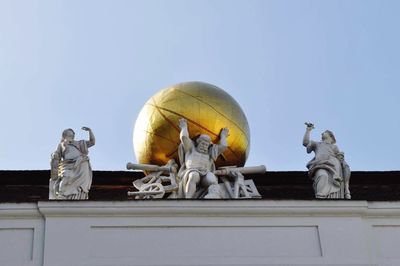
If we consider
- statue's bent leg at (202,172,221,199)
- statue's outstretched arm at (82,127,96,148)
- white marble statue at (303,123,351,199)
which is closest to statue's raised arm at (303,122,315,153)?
white marble statue at (303,123,351,199)

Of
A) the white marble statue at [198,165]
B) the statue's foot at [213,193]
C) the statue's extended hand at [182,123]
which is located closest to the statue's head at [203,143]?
the white marble statue at [198,165]

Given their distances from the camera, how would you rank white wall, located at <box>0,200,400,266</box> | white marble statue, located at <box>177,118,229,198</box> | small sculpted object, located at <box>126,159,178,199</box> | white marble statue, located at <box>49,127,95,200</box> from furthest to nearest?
small sculpted object, located at <box>126,159,178,199</box> → white marble statue, located at <box>177,118,229,198</box> → white marble statue, located at <box>49,127,95,200</box> → white wall, located at <box>0,200,400,266</box>

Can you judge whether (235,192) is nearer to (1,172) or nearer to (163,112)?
(163,112)

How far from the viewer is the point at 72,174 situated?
15.7 metres

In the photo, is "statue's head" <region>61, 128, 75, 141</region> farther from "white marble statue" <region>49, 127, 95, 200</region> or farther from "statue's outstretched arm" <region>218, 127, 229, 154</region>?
"statue's outstretched arm" <region>218, 127, 229, 154</region>

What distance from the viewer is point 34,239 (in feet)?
49.2

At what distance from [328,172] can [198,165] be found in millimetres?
1635

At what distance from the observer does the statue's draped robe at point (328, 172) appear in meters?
15.8

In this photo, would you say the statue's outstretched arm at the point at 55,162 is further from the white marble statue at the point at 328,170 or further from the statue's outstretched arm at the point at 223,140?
the white marble statue at the point at 328,170

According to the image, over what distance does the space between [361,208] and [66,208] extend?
3.55 metres

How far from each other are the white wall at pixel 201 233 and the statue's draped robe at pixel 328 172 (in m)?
0.44

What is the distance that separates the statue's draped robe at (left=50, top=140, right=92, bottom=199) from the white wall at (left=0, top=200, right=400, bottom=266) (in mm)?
434

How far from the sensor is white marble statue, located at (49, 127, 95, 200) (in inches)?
613

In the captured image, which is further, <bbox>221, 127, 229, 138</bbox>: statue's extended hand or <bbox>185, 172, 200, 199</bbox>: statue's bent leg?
<bbox>221, 127, 229, 138</bbox>: statue's extended hand
